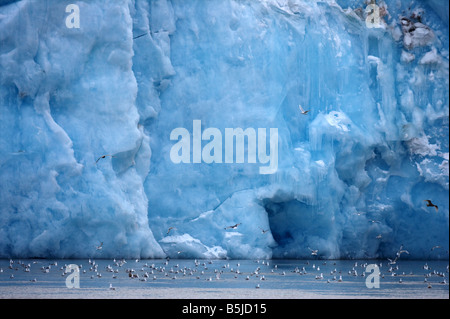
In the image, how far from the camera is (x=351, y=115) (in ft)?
85.8

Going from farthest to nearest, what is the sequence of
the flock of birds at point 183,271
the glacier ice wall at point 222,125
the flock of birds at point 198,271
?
the glacier ice wall at point 222,125, the flock of birds at point 183,271, the flock of birds at point 198,271

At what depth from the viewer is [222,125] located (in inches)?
980

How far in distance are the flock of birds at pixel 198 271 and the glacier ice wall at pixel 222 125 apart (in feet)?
4.75

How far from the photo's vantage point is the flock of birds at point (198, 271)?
18.6 metres

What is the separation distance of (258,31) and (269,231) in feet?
19.9

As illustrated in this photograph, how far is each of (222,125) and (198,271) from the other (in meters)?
5.94

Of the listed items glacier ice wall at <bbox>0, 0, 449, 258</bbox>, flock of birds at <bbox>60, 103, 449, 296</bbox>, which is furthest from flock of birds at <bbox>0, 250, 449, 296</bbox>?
glacier ice wall at <bbox>0, 0, 449, 258</bbox>

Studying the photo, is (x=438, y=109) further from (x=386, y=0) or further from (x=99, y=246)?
(x=99, y=246)

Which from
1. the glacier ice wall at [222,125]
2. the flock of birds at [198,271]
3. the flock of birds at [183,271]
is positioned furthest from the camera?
the glacier ice wall at [222,125]

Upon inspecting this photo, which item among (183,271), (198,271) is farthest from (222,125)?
(183,271)

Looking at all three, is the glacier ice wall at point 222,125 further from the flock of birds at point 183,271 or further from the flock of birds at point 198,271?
the flock of birds at point 198,271

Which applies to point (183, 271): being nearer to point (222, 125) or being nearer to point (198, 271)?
point (198, 271)

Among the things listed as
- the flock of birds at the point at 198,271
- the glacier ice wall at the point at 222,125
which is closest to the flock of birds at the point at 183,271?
the flock of birds at the point at 198,271

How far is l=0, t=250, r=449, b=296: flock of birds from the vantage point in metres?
Result: 18.6
